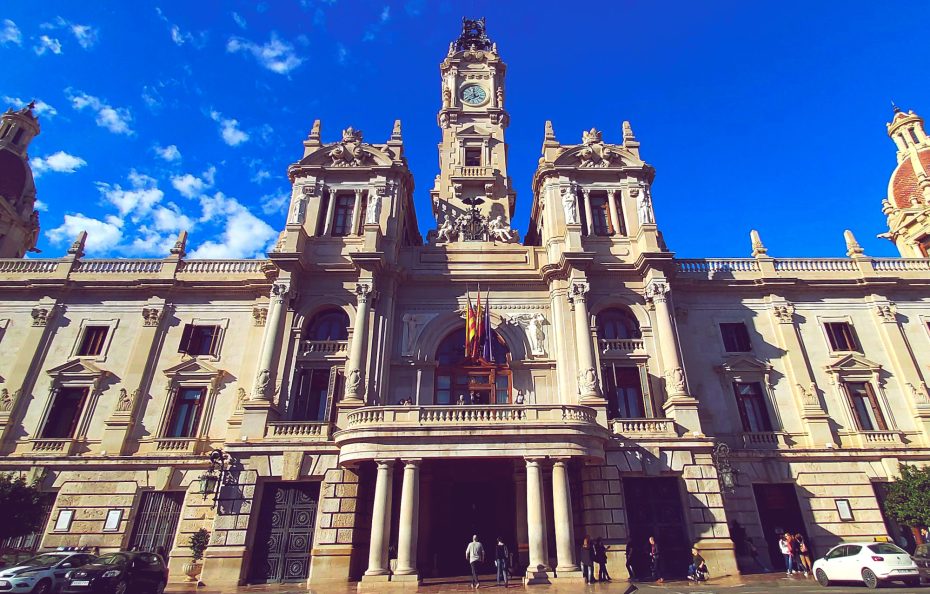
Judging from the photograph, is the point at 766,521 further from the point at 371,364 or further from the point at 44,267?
the point at 44,267

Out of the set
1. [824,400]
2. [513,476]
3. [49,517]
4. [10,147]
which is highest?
[10,147]

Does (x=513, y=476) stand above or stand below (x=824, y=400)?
below

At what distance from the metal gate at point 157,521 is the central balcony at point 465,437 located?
9637 mm

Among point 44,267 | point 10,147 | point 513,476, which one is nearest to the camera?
point 513,476

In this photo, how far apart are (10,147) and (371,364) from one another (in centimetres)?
4087

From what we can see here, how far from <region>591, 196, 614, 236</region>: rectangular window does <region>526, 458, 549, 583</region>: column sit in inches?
626

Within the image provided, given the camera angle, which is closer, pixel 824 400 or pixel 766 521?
pixel 766 521

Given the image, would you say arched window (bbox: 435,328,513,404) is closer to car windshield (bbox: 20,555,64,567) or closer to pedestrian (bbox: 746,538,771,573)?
pedestrian (bbox: 746,538,771,573)

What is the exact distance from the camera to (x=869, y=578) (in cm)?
1644

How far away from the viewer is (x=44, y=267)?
102 feet

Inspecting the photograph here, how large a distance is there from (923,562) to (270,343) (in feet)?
88.3

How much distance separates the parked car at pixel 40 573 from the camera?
1477 cm

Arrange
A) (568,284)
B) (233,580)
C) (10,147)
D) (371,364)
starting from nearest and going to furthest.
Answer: (233,580) < (371,364) < (568,284) < (10,147)

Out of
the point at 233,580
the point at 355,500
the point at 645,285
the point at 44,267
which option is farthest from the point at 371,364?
the point at 44,267
